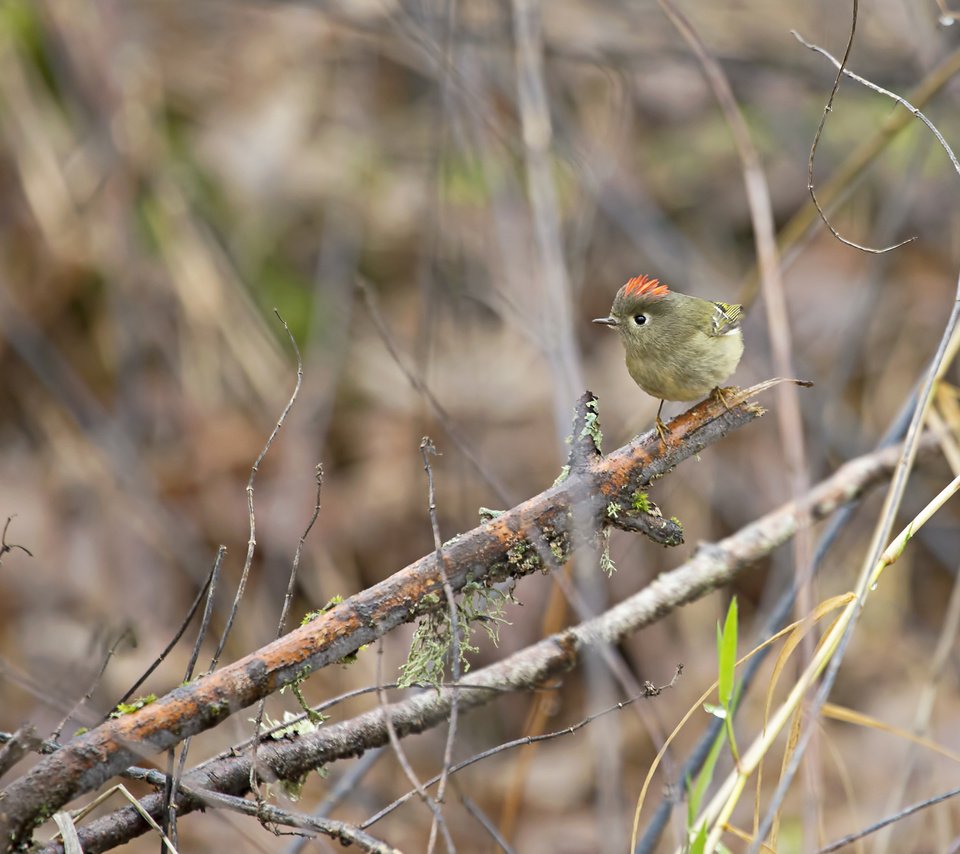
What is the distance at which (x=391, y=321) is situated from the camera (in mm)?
5648

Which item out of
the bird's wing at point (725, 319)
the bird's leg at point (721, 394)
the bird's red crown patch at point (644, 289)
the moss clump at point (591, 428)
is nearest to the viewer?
the moss clump at point (591, 428)

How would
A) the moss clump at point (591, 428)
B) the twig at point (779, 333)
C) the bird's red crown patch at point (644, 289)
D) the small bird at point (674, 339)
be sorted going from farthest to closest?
1. the bird's red crown patch at point (644, 289)
2. the small bird at point (674, 339)
3. the twig at point (779, 333)
4. the moss clump at point (591, 428)

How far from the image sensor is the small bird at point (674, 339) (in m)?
2.49

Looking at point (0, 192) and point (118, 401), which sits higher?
point (0, 192)

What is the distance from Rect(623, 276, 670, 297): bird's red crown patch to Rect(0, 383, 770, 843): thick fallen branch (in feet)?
2.81

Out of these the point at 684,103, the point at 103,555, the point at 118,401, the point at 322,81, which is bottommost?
the point at 103,555

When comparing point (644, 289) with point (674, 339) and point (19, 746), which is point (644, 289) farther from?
point (19, 746)

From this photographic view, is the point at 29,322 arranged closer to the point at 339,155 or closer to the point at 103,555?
the point at 103,555

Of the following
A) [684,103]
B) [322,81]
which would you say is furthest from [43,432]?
[684,103]

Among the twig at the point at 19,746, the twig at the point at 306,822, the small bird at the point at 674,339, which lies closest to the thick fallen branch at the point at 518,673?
the twig at the point at 306,822

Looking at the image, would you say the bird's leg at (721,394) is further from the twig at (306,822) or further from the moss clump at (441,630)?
the twig at (306,822)

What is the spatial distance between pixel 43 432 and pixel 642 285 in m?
3.66

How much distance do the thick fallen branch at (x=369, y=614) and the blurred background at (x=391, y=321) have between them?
2078 mm

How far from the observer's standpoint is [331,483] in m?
5.25
